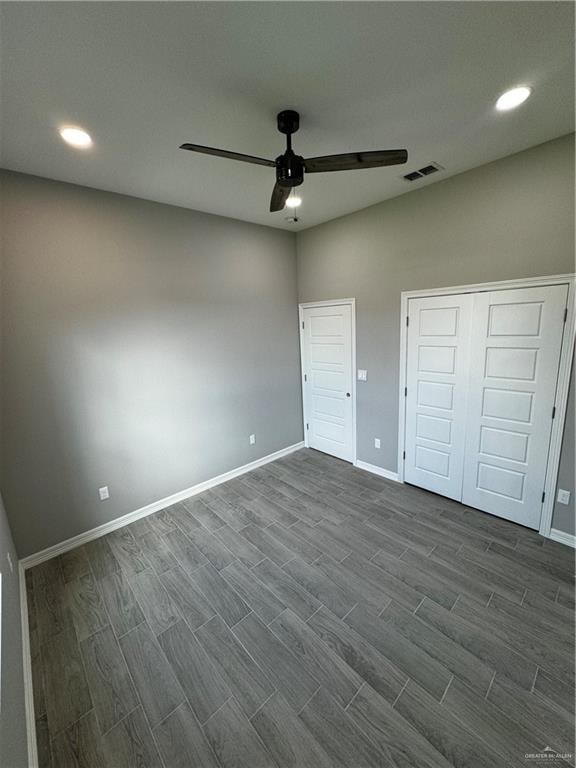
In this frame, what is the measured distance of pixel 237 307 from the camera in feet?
11.9

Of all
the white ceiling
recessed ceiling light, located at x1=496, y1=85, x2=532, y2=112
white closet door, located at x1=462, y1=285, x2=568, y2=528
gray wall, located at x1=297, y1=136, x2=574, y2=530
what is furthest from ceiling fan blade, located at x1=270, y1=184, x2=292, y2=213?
white closet door, located at x1=462, y1=285, x2=568, y2=528

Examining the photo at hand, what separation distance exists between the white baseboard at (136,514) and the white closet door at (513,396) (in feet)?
8.12

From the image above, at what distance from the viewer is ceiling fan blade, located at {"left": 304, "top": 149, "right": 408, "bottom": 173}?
162 centimetres

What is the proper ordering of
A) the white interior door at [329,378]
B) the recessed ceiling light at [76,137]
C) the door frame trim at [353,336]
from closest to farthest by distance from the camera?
the recessed ceiling light at [76,137] → the door frame trim at [353,336] → the white interior door at [329,378]

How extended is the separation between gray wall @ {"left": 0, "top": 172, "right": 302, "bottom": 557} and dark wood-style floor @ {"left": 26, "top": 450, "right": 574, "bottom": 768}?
626 millimetres

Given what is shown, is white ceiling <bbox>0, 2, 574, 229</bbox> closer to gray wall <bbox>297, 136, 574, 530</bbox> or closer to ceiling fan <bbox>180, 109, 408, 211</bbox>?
ceiling fan <bbox>180, 109, 408, 211</bbox>

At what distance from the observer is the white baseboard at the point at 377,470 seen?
3.57 m

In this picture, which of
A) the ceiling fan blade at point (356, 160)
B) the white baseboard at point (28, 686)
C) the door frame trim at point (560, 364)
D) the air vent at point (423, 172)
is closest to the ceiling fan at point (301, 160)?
the ceiling fan blade at point (356, 160)

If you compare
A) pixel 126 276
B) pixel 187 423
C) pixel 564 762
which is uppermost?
pixel 126 276

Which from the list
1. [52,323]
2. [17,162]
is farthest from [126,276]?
[17,162]

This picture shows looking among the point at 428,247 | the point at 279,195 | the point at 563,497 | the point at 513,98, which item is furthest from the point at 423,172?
the point at 563,497

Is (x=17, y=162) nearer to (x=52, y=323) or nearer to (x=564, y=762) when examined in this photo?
(x=52, y=323)

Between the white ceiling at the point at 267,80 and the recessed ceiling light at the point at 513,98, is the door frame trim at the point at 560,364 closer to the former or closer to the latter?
the white ceiling at the point at 267,80

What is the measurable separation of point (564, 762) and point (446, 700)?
0.44 meters
